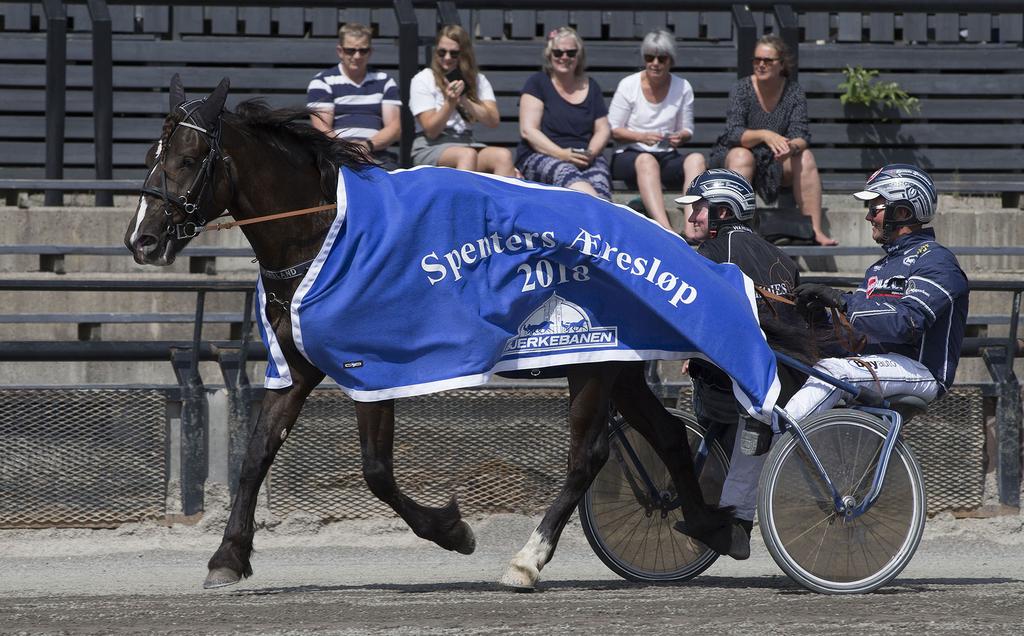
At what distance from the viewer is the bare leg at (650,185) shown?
31.8ft

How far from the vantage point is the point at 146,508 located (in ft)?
26.0

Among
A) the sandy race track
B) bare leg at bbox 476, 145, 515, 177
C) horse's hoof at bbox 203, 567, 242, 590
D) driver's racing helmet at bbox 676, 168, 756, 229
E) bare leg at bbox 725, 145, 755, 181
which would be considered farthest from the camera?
bare leg at bbox 725, 145, 755, 181

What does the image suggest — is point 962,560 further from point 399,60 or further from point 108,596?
point 399,60

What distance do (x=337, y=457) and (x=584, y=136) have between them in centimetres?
300

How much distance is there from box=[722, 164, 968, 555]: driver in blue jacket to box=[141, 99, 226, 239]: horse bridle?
99.4 inches

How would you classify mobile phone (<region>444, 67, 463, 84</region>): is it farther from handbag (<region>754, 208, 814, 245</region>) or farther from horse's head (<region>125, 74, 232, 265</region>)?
horse's head (<region>125, 74, 232, 265</region>)

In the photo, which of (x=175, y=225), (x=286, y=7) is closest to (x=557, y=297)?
(x=175, y=225)

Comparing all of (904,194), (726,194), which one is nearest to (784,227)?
(726,194)

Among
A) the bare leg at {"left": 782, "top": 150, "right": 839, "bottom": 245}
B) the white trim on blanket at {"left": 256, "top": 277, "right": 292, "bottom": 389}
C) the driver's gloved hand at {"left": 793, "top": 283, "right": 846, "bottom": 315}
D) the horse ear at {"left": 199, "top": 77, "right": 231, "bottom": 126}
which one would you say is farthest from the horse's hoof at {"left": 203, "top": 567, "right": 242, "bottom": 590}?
the bare leg at {"left": 782, "top": 150, "right": 839, "bottom": 245}

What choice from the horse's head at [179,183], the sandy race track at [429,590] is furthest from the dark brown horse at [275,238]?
the sandy race track at [429,590]

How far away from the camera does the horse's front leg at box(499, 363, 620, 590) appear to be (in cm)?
632

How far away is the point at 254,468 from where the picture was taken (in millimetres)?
6250

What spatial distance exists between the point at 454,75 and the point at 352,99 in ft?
2.25

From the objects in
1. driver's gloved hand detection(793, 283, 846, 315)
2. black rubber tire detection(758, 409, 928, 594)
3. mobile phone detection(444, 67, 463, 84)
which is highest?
mobile phone detection(444, 67, 463, 84)
